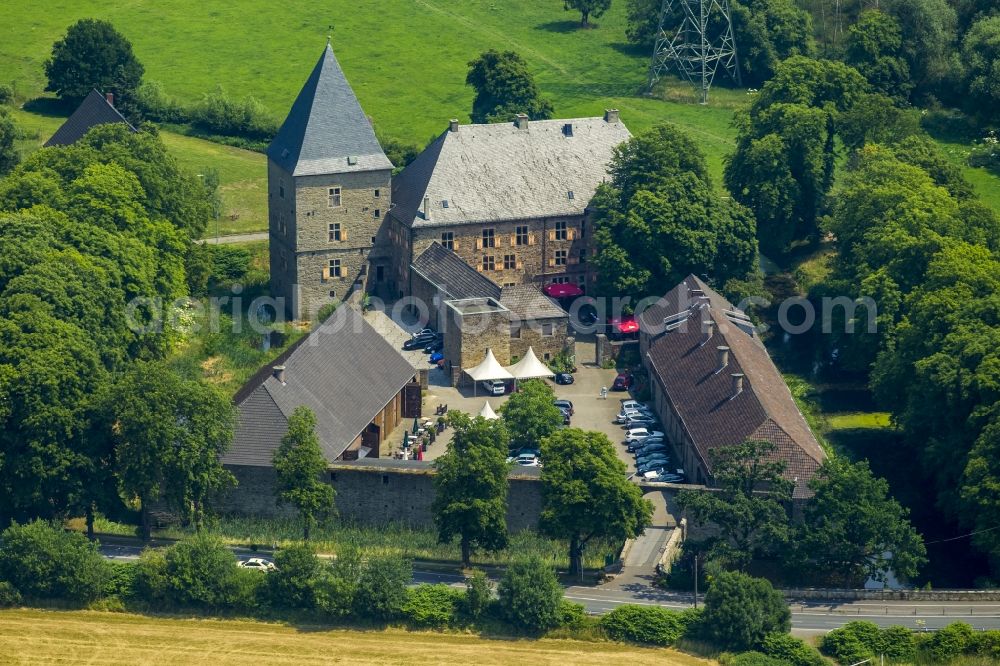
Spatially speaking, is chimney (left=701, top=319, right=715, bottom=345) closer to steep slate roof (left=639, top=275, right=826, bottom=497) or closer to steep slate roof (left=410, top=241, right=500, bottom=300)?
steep slate roof (left=639, top=275, right=826, bottom=497)

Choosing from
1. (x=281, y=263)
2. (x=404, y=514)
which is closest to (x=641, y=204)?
(x=281, y=263)

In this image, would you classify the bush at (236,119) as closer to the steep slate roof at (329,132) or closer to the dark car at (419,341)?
the steep slate roof at (329,132)

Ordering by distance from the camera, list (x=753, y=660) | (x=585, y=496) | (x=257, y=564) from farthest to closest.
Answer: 1. (x=257, y=564)
2. (x=585, y=496)
3. (x=753, y=660)

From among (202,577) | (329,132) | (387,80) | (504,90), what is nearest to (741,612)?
(202,577)

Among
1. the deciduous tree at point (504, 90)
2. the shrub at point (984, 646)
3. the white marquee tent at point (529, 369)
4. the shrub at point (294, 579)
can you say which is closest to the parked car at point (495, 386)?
the white marquee tent at point (529, 369)

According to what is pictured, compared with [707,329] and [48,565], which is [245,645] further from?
[707,329]
